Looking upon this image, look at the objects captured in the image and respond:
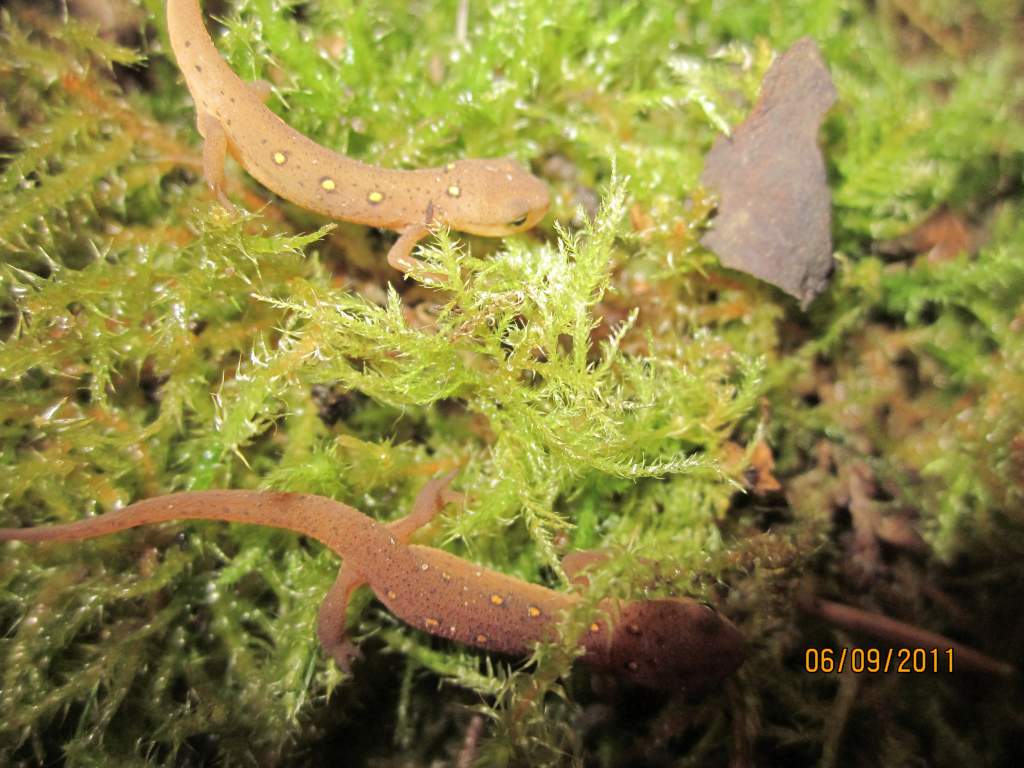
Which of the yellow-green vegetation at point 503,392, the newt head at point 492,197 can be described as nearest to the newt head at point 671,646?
the yellow-green vegetation at point 503,392

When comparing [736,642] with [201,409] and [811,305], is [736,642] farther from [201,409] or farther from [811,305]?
[201,409]

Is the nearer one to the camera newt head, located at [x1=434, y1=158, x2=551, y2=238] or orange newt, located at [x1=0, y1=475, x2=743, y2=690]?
orange newt, located at [x1=0, y1=475, x2=743, y2=690]

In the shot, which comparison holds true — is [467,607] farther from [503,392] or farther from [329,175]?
[329,175]
